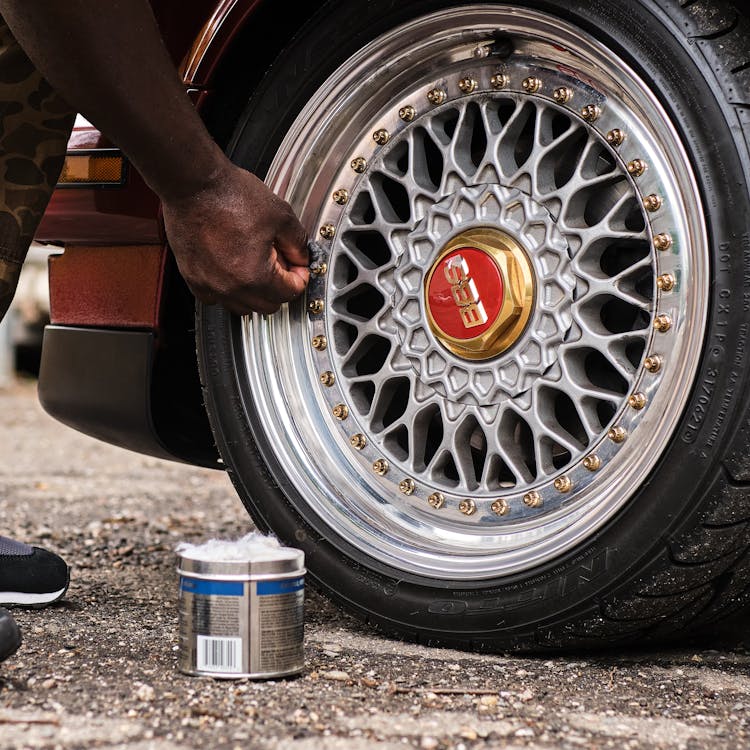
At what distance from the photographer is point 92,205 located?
1864mm

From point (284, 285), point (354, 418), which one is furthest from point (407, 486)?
point (284, 285)

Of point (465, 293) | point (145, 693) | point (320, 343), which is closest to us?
point (145, 693)

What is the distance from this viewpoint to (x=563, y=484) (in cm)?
149

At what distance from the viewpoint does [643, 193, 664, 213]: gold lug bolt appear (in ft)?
4.61

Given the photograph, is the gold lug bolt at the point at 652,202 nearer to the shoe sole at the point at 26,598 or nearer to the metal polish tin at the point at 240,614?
the metal polish tin at the point at 240,614

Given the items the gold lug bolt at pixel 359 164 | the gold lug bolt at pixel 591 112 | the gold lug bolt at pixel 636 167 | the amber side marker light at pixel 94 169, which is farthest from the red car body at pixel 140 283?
the gold lug bolt at pixel 636 167

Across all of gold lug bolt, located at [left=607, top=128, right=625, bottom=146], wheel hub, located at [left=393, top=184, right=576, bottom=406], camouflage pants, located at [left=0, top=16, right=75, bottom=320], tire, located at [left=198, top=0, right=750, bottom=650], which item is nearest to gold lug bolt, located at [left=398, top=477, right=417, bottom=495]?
tire, located at [left=198, top=0, right=750, bottom=650]

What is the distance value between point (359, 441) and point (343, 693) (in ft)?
1.66

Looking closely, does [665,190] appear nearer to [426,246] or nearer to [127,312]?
[426,246]

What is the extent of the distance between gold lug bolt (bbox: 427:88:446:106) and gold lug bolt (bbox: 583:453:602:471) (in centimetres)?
60

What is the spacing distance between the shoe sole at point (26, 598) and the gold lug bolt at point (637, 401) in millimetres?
1002

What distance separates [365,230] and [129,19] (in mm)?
533

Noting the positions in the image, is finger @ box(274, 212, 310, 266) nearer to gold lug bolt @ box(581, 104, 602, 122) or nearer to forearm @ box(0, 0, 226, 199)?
forearm @ box(0, 0, 226, 199)

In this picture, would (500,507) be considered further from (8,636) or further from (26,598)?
(26,598)
